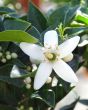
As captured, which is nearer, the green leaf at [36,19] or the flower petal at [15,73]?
the flower petal at [15,73]

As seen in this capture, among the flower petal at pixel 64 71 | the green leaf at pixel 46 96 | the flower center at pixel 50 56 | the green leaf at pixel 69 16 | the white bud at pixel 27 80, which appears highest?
the green leaf at pixel 69 16

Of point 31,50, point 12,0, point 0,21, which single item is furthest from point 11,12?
point 12,0

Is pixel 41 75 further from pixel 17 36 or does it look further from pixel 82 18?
pixel 82 18

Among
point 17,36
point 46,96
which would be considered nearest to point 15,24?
point 17,36

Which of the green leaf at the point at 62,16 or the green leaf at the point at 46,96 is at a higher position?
the green leaf at the point at 62,16

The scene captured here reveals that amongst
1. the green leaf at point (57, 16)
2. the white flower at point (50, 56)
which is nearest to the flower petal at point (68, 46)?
the white flower at point (50, 56)

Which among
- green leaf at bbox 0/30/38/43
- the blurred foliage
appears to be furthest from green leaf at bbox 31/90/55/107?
green leaf at bbox 0/30/38/43

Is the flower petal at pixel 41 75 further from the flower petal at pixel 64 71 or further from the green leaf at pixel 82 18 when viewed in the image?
the green leaf at pixel 82 18
